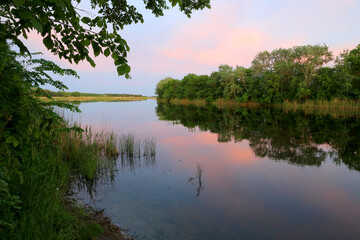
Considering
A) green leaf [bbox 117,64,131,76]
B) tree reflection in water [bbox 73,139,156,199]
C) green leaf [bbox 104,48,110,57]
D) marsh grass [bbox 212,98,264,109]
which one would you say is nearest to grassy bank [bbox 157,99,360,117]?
marsh grass [bbox 212,98,264,109]

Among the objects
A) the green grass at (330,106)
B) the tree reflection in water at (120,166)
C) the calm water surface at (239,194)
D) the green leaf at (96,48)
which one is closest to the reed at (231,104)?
the green grass at (330,106)

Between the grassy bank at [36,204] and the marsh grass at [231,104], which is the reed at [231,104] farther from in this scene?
the grassy bank at [36,204]

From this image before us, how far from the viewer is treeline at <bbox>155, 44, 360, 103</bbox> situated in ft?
123

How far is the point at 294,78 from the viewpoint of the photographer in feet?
143

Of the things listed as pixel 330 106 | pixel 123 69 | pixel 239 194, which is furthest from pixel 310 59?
pixel 123 69

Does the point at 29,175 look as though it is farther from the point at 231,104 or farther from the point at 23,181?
the point at 231,104

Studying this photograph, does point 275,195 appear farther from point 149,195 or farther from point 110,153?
point 110,153

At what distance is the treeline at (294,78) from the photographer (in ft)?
123

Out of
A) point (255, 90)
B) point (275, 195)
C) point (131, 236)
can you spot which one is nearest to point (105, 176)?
point (131, 236)

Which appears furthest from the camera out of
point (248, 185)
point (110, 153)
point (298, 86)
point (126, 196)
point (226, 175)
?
point (298, 86)

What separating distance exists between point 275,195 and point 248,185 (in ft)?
3.49

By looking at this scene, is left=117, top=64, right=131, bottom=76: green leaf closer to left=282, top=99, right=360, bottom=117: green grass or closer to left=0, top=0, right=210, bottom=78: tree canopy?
left=0, top=0, right=210, bottom=78: tree canopy

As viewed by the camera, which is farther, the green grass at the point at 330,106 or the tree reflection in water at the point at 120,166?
the green grass at the point at 330,106

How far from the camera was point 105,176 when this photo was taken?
762cm
